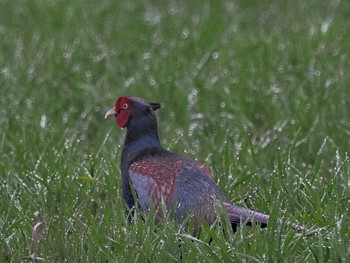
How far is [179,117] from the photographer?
671 cm

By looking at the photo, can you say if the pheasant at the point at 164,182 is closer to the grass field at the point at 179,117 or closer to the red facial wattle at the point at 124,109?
the red facial wattle at the point at 124,109

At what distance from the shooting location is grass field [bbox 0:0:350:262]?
14.3 ft

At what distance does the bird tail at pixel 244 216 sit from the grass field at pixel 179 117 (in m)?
0.06

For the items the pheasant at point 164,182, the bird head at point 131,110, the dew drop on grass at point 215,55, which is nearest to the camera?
the pheasant at point 164,182

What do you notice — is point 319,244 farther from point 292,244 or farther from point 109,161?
point 109,161

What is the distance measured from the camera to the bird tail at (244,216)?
14.4 feet

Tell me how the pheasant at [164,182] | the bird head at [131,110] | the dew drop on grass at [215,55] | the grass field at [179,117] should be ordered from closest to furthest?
1. the grass field at [179,117]
2. the pheasant at [164,182]
3. the bird head at [131,110]
4. the dew drop on grass at [215,55]

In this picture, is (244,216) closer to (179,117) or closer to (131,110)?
(131,110)

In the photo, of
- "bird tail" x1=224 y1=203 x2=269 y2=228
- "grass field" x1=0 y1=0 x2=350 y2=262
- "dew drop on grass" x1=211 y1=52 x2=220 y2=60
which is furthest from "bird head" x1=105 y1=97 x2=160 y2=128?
"dew drop on grass" x1=211 y1=52 x2=220 y2=60

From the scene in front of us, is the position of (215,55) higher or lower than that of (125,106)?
lower

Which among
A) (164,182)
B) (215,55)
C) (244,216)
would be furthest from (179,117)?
(244,216)

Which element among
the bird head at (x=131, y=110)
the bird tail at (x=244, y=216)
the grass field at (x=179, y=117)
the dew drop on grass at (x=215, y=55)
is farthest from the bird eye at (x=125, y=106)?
the dew drop on grass at (x=215, y=55)

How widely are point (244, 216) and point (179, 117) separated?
2262 mm

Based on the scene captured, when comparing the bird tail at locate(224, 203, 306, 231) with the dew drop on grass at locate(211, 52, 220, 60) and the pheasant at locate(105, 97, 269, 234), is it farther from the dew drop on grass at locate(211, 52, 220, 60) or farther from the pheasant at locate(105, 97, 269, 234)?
the dew drop on grass at locate(211, 52, 220, 60)
